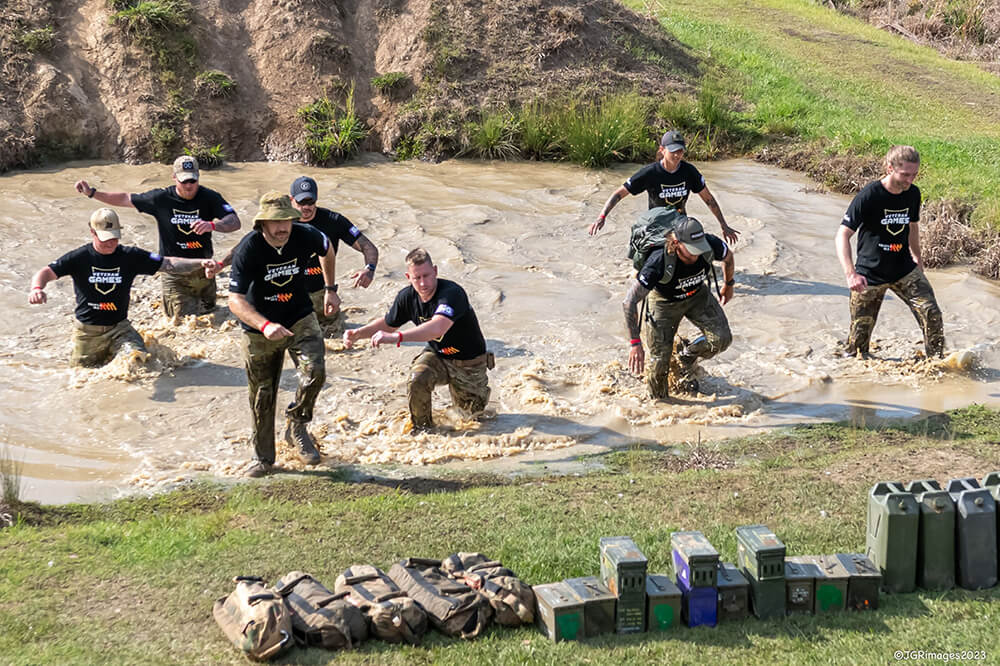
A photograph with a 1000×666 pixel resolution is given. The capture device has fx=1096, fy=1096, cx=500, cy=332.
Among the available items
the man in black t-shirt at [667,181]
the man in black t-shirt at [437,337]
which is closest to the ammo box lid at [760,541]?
the man in black t-shirt at [437,337]

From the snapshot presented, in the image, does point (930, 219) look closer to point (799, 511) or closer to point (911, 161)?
point (911, 161)

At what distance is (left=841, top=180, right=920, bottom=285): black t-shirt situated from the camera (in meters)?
10.0

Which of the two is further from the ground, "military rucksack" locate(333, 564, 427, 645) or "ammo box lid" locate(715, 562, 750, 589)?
"ammo box lid" locate(715, 562, 750, 589)

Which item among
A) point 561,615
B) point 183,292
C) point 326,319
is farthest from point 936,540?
point 183,292

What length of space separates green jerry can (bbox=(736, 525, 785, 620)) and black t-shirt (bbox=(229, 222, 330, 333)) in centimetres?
398

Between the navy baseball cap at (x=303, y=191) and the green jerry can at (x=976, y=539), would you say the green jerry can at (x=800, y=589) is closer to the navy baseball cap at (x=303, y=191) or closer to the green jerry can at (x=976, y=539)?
the green jerry can at (x=976, y=539)

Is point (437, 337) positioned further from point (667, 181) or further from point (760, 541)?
point (667, 181)

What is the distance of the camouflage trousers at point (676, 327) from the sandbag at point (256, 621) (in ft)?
16.1

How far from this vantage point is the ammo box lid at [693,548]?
225 inches

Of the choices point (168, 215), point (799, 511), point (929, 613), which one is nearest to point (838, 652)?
point (929, 613)

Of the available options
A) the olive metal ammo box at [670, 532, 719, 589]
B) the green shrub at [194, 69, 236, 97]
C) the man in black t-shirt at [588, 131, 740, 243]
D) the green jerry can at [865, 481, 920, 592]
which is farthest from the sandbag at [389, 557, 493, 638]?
the green shrub at [194, 69, 236, 97]

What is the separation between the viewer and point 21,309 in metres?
12.4

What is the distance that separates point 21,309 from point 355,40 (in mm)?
10585

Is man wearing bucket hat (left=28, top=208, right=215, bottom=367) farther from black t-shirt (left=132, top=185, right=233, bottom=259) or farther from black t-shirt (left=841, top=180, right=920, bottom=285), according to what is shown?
black t-shirt (left=841, top=180, right=920, bottom=285)
